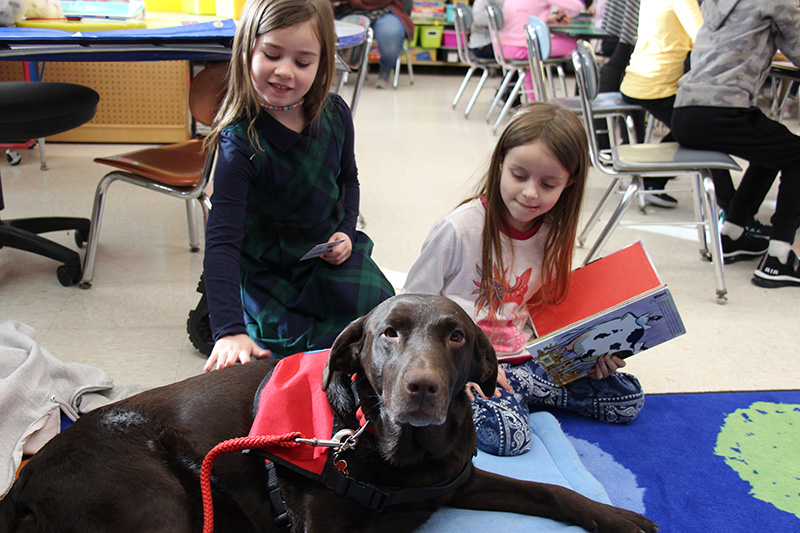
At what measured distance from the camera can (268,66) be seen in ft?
5.39

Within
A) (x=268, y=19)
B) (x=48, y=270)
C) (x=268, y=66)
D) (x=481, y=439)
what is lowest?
(x=48, y=270)

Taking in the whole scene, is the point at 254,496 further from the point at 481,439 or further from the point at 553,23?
the point at 553,23

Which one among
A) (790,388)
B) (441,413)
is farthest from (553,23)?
(441,413)

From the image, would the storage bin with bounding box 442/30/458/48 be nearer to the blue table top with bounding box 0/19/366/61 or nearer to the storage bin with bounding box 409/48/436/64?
the storage bin with bounding box 409/48/436/64

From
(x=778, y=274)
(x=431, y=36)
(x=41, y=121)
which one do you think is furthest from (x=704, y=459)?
(x=431, y=36)

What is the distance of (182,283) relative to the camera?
2725mm

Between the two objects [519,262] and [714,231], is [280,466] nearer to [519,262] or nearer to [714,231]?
[519,262]

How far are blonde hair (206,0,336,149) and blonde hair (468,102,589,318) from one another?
0.54m

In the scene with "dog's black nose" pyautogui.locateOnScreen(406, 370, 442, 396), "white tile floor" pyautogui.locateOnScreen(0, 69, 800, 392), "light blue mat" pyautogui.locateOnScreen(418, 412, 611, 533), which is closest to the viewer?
"dog's black nose" pyautogui.locateOnScreen(406, 370, 442, 396)

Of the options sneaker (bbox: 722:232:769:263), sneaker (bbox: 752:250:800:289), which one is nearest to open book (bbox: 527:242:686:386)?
sneaker (bbox: 752:250:800:289)

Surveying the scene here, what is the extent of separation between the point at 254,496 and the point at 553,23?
5608 mm

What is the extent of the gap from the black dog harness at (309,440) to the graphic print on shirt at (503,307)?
61 cm

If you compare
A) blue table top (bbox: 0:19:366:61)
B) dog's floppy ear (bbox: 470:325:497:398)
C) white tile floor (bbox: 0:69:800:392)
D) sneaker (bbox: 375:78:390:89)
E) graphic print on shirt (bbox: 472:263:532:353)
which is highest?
blue table top (bbox: 0:19:366:61)

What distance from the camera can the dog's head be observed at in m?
1.03
